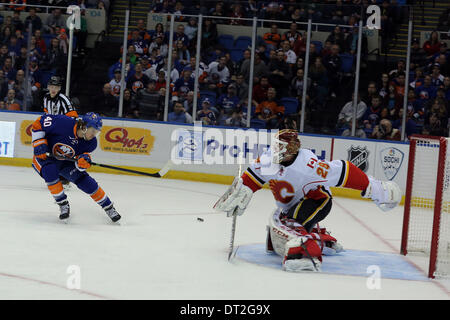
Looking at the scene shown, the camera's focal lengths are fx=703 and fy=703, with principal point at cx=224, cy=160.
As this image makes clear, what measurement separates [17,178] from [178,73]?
267cm

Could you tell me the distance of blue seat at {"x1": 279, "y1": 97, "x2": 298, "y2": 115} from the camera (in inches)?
380

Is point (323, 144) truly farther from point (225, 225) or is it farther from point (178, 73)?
point (225, 225)

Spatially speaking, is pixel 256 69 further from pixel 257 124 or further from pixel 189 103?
pixel 189 103

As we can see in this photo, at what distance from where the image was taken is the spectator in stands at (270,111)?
31.6 ft

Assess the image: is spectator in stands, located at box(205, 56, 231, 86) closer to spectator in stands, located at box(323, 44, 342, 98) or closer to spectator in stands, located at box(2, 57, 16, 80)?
spectator in stands, located at box(323, 44, 342, 98)

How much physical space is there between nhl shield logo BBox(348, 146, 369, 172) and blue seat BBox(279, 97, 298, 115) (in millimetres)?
1009

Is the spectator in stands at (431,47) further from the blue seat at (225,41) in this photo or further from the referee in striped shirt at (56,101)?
the referee in striped shirt at (56,101)

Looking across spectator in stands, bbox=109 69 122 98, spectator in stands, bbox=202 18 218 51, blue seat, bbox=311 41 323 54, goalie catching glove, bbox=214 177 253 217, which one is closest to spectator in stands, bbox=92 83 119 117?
spectator in stands, bbox=109 69 122 98

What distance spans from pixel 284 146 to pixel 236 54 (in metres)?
5.61

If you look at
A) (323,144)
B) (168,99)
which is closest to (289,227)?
(323,144)

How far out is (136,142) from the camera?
9922mm

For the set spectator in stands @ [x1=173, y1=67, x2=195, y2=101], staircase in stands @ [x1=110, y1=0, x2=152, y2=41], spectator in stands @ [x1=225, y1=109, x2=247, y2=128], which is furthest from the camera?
staircase in stands @ [x1=110, y1=0, x2=152, y2=41]

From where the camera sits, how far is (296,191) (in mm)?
4973

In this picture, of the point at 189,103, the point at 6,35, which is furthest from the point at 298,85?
the point at 6,35
